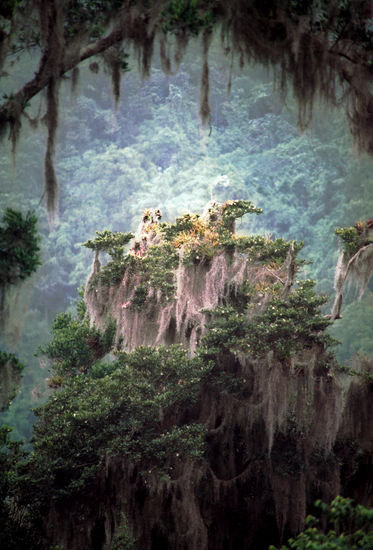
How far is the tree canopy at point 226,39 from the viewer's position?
5.73 meters

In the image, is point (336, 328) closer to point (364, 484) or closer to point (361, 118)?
point (364, 484)

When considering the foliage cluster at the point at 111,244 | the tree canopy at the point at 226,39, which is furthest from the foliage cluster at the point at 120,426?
the tree canopy at the point at 226,39

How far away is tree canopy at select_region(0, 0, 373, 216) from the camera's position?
5.73 m

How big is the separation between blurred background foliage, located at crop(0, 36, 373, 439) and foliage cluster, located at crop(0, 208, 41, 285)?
24.3m

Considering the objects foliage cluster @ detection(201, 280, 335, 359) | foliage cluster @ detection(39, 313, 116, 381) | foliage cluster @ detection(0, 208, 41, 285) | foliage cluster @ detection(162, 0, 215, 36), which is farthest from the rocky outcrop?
foliage cluster @ detection(162, 0, 215, 36)

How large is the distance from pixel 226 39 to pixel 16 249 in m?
3.16

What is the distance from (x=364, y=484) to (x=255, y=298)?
353cm

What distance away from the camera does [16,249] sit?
617 centimetres

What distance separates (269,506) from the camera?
9945 mm

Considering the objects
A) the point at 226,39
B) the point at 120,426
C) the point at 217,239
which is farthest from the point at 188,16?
the point at 120,426

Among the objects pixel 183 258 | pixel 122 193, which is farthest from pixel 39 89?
pixel 122 193

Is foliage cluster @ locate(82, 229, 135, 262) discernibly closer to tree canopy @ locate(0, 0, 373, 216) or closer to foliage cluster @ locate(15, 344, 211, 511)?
foliage cluster @ locate(15, 344, 211, 511)

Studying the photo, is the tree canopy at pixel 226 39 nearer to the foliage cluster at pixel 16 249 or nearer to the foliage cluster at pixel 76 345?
the foliage cluster at pixel 16 249

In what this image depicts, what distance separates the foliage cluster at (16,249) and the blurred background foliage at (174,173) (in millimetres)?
24264
